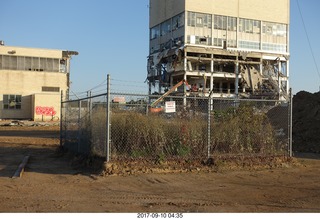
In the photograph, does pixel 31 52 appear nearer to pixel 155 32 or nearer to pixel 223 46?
pixel 155 32

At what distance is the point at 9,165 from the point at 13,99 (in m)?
40.1

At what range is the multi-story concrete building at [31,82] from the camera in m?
50.3

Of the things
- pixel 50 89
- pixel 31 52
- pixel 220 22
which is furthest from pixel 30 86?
pixel 220 22

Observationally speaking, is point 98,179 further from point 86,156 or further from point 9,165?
point 9,165

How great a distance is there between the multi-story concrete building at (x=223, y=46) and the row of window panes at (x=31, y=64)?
1980 centimetres

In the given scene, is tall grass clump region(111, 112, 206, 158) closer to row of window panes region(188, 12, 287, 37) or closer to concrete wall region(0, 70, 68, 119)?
concrete wall region(0, 70, 68, 119)

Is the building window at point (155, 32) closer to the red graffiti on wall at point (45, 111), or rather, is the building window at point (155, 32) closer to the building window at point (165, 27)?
the building window at point (165, 27)

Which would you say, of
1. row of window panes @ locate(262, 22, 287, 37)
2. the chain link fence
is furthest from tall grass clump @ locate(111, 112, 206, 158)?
row of window panes @ locate(262, 22, 287, 37)

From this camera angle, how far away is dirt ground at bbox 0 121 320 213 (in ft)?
25.4

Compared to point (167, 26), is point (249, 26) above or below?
below

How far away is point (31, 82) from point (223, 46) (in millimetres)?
32285

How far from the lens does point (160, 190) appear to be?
9.50m

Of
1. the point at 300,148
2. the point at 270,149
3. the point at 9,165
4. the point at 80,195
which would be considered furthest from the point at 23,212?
the point at 300,148

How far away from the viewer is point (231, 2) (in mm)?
68938
